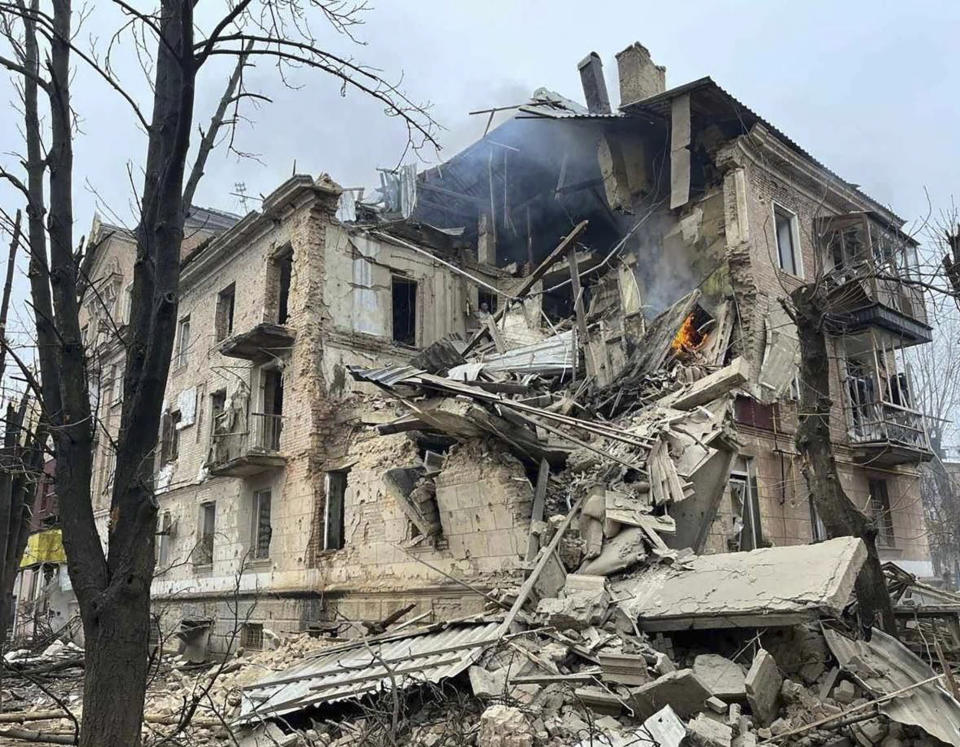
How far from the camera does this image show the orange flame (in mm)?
13688

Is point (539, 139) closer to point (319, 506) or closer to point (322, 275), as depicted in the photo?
point (322, 275)

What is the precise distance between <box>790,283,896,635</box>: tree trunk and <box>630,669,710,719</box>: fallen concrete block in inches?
129

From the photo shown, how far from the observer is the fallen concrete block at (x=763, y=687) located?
6129 millimetres

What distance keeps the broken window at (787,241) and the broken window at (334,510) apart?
11.2m

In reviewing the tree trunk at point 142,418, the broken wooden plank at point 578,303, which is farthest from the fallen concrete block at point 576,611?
the broken wooden plank at point 578,303

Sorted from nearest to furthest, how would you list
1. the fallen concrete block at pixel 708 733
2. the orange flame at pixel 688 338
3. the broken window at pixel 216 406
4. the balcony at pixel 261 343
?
the fallen concrete block at pixel 708 733 < the orange flame at pixel 688 338 < the balcony at pixel 261 343 < the broken window at pixel 216 406

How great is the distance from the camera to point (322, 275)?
56.2ft

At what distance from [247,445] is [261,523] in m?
1.96

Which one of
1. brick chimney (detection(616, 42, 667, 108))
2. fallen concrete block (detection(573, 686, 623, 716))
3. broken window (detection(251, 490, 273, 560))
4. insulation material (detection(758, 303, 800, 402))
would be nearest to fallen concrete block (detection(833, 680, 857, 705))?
fallen concrete block (detection(573, 686, 623, 716))

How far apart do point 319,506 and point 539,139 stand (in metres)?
11.1

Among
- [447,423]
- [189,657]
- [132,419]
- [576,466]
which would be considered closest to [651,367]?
[576,466]

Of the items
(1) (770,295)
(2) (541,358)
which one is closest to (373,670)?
(2) (541,358)

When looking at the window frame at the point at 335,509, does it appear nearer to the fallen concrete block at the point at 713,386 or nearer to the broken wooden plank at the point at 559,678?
the fallen concrete block at the point at 713,386

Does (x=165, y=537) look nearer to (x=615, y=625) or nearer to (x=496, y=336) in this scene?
(x=496, y=336)
